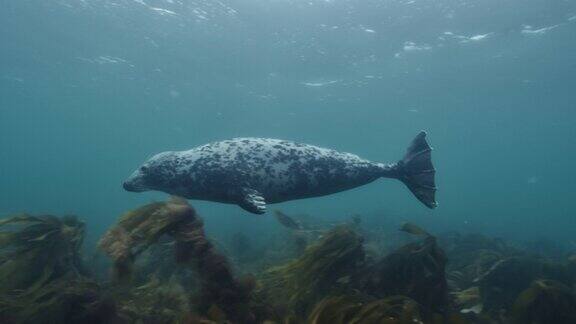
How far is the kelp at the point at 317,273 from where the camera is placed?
16.3 feet

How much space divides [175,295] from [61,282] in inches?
45.6

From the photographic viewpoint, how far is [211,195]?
652cm

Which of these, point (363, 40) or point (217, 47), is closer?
point (363, 40)

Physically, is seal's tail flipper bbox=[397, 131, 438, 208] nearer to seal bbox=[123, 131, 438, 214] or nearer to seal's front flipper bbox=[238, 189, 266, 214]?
seal bbox=[123, 131, 438, 214]

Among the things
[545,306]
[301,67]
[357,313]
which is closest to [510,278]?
[545,306]

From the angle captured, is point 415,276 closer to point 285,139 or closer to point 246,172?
point 246,172

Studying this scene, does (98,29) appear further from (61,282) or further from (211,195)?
(61,282)

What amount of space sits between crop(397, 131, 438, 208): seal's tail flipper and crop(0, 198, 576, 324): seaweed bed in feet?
4.96

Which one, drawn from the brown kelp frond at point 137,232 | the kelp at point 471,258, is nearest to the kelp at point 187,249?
the brown kelp frond at point 137,232

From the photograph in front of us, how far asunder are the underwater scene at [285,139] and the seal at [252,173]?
0.03 m

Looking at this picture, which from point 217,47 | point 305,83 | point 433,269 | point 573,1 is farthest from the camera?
point 305,83

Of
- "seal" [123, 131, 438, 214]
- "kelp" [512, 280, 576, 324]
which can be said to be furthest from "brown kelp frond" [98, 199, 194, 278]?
"kelp" [512, 280, 576, 324]

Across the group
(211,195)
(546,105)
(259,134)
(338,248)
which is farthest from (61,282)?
(259,134)

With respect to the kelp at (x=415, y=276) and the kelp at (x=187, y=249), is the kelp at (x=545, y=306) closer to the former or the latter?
the kelp at (x=415, y=276)
